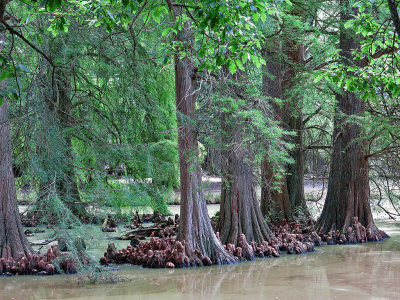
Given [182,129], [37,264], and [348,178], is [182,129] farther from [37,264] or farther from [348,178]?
[348,178]

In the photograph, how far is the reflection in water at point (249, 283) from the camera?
338 inches

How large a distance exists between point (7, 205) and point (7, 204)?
2 cm

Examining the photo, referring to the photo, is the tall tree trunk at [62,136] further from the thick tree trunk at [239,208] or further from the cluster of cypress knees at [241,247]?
the thick tree trunk at [239,208]

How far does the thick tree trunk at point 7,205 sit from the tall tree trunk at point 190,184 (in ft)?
9.57

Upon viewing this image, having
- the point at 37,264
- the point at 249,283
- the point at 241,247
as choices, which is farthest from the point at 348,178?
the point at 37,264

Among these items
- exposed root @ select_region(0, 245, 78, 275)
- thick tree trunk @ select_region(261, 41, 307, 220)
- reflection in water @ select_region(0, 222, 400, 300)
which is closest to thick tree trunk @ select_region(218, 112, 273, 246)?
reflection in water @ select_region(0, 222, 400, 300)

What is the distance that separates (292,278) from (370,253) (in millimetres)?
3325

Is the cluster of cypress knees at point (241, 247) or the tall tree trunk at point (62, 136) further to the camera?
the cluster of cypress knees at point (241, 247)

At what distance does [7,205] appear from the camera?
10305 millimetres

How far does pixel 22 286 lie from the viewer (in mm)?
9102

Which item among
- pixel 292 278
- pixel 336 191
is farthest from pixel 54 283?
pixel 336 191

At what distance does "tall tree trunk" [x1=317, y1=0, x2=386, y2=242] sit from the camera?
1395cm

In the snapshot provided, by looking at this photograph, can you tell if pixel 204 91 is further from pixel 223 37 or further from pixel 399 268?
pixel 223 37

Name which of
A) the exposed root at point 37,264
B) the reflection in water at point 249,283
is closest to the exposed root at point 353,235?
the reflection in water at point 249,283
